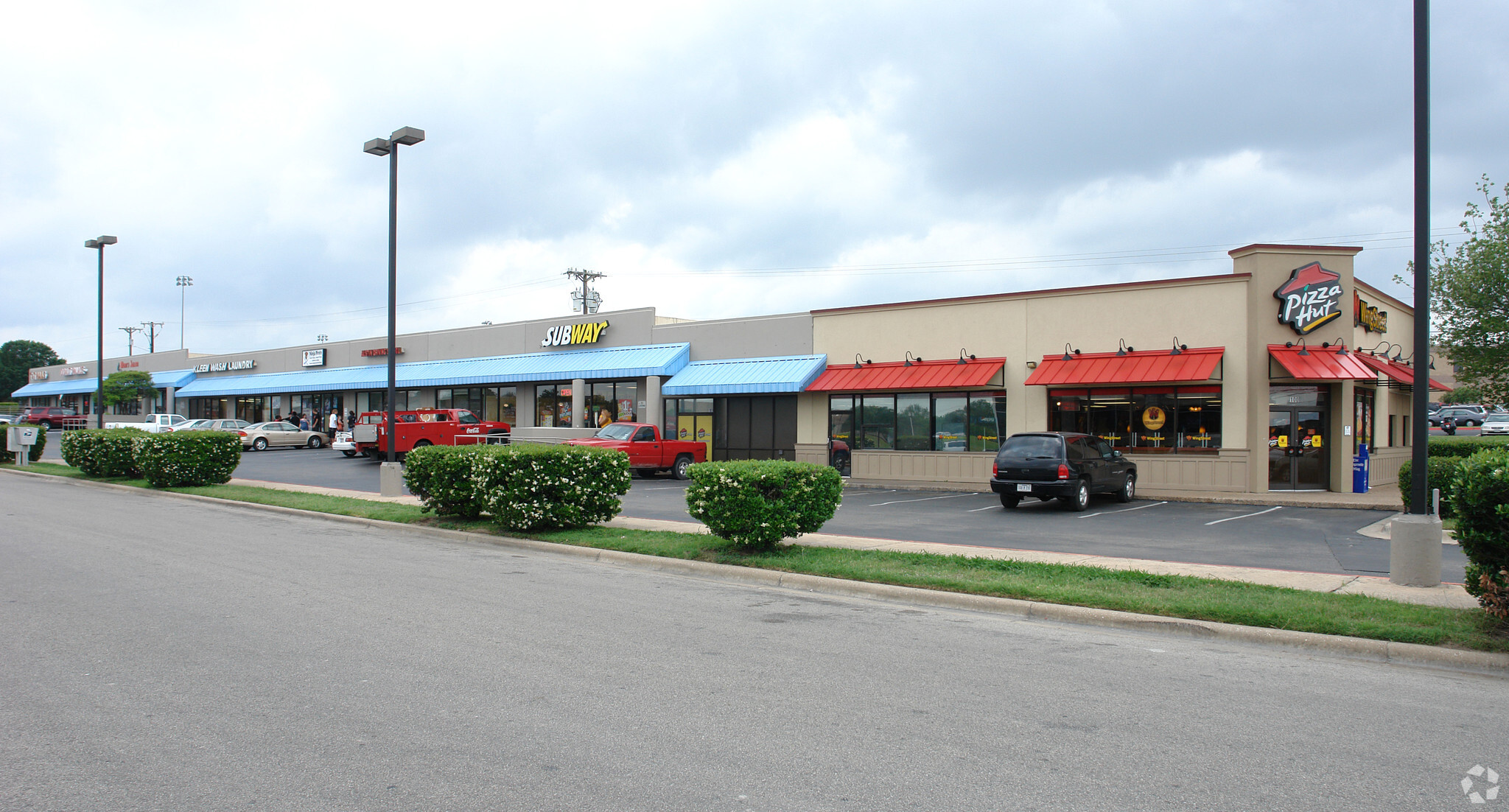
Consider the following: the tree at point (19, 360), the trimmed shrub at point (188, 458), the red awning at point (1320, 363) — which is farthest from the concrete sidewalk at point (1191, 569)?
the tree at point (19, 360)

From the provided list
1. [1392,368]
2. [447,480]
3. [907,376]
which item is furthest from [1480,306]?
[447,480]

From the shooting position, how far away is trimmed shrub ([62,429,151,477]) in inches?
963

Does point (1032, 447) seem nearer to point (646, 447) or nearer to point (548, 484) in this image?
point (548, 484)

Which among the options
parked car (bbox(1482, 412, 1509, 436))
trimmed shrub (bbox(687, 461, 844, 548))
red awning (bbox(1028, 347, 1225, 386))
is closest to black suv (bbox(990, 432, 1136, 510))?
red awning (bbox(1028, 347, 1225, 386))

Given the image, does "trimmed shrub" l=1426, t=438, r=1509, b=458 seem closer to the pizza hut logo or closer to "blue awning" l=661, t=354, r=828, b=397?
the pizza hut logo

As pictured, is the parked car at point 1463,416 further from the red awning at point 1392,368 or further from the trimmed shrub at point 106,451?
the trimmed shrub at point 106,451

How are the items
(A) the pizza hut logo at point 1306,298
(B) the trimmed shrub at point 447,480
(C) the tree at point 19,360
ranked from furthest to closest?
(C) the tree at point 19,360 < (A) the pizza hut logo at point 1306,298 < (B) the trimmed shrub at point 447,480

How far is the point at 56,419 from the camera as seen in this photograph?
5816cm

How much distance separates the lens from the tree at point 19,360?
114 metres

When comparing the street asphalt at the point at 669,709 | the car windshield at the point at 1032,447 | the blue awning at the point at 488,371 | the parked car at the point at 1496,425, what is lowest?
the street asphalt at the point at 669,709

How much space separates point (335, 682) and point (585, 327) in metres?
29.4

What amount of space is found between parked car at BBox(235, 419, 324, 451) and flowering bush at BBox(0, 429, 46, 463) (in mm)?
8268

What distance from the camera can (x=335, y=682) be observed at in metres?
5.79

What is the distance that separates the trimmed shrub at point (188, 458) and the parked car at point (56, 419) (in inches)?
1519
